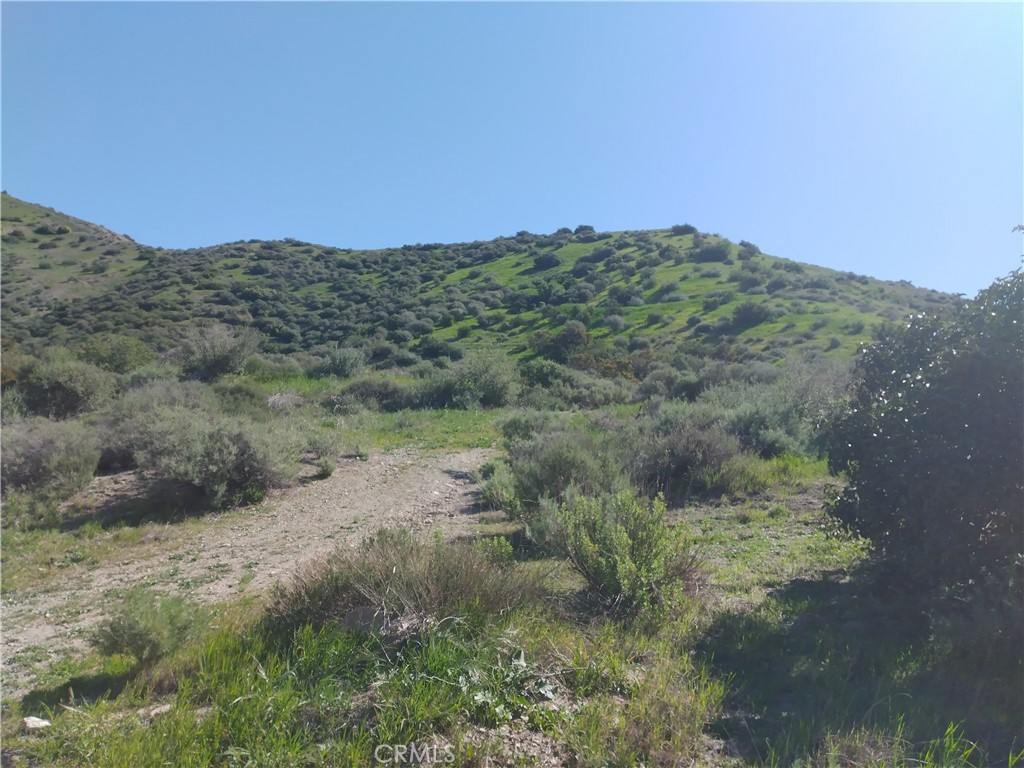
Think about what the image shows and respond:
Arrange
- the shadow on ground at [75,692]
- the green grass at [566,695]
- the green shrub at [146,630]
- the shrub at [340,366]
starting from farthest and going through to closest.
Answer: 1. the shrub at [340,366]
2. the green shrub at [146,630]
3. the shadow on ground at [75,692]
4. the green grass at [566,695]

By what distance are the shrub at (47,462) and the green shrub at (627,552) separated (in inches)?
300

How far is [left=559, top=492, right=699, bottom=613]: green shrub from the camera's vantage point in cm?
471

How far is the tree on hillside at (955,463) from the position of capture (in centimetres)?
411

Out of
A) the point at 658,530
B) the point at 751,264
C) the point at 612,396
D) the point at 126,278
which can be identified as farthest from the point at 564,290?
the point at 658,530

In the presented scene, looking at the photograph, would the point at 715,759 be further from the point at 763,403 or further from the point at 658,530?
the point at 763,403

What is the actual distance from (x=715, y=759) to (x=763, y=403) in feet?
31.5

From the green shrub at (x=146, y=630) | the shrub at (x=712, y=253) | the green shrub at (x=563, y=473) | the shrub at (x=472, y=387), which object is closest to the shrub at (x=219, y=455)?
the green shrub at (x=563, y=473)

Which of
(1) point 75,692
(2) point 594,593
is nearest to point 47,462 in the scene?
(1) point 75,692

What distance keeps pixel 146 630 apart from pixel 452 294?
42.5 meters

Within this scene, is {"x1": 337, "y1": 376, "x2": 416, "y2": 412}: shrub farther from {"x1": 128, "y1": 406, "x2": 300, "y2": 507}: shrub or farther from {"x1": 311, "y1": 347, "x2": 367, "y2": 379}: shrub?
{"x1": 128, "y1": 406, "x2": 300, "y2": 507}: shrub

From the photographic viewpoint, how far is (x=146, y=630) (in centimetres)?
396

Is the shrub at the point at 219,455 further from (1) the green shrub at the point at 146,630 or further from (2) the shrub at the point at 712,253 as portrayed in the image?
(2) the shrub at the point at 712,253

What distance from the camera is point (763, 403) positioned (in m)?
11.9

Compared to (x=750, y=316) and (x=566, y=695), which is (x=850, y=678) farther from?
(x=750, y=316)
